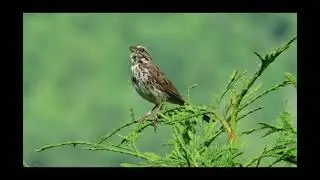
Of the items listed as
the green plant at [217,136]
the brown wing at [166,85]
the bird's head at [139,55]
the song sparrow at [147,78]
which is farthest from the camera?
the bird's head at [139,55]

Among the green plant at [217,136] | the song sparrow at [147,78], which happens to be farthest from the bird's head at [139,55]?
the green plant at [217,136]

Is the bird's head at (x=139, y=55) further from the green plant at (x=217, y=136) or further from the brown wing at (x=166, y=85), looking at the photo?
the green plant at (x=217, y=136)

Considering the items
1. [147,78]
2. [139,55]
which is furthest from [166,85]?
[139,55]

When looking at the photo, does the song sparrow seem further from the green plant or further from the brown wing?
the green plant

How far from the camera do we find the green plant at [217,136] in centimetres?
304

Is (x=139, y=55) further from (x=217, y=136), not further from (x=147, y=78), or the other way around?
(x=217, y=136)

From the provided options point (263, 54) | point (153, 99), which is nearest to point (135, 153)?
point (263, 54)

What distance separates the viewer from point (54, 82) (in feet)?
120

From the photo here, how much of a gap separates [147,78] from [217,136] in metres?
3.07

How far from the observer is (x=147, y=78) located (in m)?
6.36

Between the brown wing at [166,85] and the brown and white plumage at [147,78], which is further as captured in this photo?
the brown and white plumage at [147,78]

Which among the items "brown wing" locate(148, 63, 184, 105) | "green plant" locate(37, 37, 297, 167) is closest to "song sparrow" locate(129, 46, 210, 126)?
"brown wing" locate(148, 63, 184, 105)

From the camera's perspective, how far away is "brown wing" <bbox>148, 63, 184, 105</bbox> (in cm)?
578

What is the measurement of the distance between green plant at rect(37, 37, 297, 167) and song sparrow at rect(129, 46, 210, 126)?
2598 mm
